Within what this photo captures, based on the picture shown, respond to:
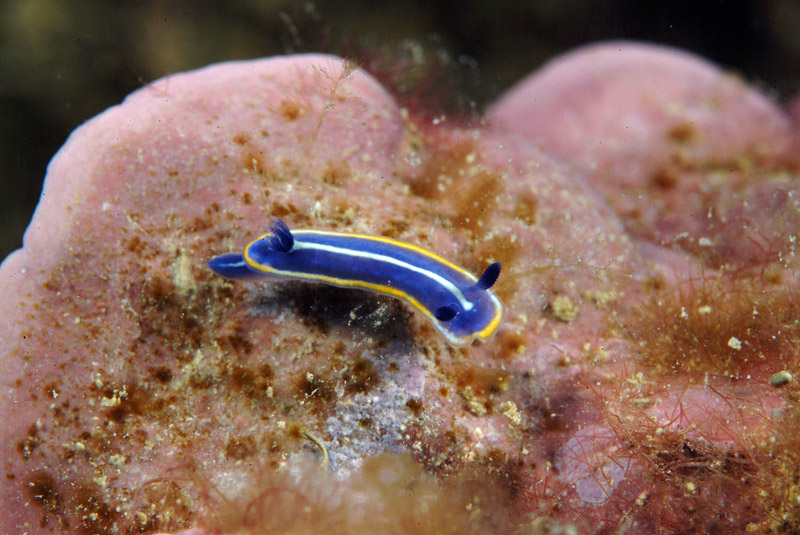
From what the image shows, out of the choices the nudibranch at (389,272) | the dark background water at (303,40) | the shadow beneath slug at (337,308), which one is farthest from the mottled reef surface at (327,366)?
the dark background water at (303,40)

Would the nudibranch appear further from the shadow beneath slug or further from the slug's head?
the shadow beneath slug

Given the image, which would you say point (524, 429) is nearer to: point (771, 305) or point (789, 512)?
point (789, 512)

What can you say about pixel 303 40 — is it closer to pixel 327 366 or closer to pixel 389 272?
pixel 389 272

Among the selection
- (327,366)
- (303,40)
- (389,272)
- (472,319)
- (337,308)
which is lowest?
(327,366)

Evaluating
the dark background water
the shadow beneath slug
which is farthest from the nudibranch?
the dark background water

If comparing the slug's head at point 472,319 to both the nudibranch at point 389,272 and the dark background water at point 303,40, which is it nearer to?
the nudibranch at point 389,272

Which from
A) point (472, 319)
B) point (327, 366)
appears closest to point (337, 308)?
point (327, 366)

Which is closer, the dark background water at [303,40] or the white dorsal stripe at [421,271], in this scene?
the white dorsal stripe at [421,271]
